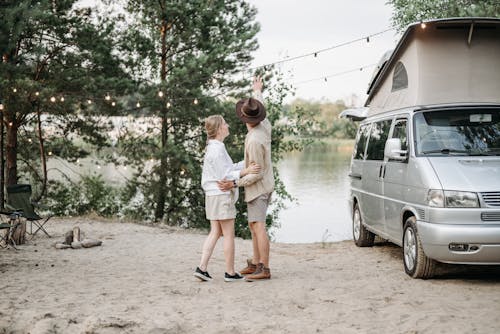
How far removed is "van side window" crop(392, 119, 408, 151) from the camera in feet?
23.3

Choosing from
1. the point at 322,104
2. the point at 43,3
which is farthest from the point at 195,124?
the point at 322,104

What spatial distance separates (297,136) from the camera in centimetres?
2173

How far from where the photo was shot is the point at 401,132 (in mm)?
7398

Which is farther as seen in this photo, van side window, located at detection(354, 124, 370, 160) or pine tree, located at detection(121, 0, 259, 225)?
pine tree, located at detection(121, 0, 259, 225)

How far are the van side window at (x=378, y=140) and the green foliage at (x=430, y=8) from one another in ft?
30.8

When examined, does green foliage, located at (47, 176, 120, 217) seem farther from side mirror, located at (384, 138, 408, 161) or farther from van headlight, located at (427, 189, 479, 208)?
van headlight, located at (427, 189, 479, 208)

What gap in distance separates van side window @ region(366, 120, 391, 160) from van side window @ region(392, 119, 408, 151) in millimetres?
323

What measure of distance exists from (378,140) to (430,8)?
1123 cm

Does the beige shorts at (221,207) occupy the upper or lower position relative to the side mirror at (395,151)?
lower

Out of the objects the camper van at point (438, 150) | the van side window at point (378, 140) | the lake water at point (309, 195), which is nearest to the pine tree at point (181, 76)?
the lake water at point (309, 195)

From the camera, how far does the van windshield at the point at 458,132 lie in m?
6.63

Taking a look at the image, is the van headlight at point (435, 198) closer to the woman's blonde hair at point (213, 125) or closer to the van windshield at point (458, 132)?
the van windshield at point (458, 132)

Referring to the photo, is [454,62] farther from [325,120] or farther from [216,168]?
[325,120]

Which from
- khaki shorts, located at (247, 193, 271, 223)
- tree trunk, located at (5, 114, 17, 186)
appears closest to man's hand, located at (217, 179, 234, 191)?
khaki shorts, located at (247, 193, 271, 223)
